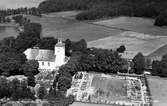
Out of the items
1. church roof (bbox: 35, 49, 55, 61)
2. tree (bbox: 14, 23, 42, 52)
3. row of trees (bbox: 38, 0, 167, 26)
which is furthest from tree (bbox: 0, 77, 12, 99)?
row of trees (bbox: 38, 0, 167, 26)

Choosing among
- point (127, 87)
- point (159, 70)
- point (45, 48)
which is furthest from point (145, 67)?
point (45, 48)

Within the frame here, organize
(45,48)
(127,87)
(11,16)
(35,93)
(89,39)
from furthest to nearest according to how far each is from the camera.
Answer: (11,16) → (89,39) → (45,48) → (127,87) → (35,93)

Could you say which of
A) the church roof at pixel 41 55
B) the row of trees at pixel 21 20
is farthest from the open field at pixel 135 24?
the church roof at pixel 41 55

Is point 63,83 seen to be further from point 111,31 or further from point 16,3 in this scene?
point 16,3

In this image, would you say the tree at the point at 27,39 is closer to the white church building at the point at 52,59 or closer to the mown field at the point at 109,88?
the white church building at the point at 52,59

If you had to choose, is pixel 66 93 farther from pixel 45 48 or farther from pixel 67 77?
pixel 45 48

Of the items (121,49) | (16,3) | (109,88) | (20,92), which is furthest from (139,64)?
(16,3)
